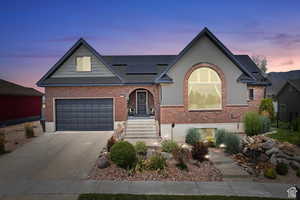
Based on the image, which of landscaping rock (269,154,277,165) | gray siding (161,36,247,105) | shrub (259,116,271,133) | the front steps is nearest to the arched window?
gray siding (161,36,247,105)

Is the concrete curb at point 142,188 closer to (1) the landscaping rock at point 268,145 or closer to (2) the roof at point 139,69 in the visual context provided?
(1) the landscaping rock at point 268,145

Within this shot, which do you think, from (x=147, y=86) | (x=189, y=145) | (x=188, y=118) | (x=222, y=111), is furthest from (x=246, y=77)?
(x=147, y=86)

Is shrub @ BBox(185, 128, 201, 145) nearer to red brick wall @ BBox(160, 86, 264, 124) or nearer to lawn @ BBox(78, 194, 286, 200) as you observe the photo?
red brick wall @ BBox(160, 86, 264, 124)

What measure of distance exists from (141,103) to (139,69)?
3.49 m

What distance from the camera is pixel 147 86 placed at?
16.8 meters

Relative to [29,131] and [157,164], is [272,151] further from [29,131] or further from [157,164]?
[29,131]

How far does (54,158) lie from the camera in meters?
10.2

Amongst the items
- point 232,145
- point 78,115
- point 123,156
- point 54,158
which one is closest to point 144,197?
point 123,156

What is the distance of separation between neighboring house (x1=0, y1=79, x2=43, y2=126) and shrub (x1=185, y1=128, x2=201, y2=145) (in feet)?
58.9

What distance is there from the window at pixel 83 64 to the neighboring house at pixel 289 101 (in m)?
22.6

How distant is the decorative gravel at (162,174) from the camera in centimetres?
769

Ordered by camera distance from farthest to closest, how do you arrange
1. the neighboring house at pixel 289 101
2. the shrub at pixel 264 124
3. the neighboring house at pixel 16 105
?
the neighboring house at pixel 289 101, the neighboring house at pixel 16 105, the shrub at pixel 264 124

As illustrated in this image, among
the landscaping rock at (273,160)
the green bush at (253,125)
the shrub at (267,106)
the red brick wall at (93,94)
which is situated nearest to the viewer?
the landscaping rock at (273,160)

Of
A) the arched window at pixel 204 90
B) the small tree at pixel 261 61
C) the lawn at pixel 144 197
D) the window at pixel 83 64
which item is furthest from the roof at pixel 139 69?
the small tree at pixel 261 61
